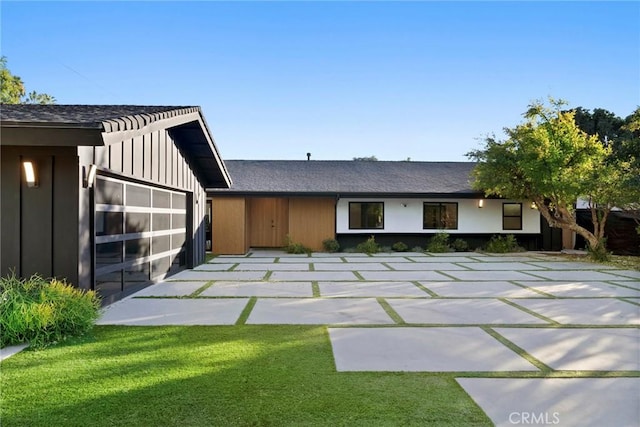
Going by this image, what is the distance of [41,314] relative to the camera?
4.19 m

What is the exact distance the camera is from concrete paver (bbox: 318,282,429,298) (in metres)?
7.27

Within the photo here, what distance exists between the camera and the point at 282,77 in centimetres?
1672

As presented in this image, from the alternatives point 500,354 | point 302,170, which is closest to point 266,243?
point 302,170

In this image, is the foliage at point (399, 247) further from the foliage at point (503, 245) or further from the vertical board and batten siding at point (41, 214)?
the vertical board and batten siding at point (41, 214)

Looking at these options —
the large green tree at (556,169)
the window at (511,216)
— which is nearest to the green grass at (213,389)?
the large green tree at (556,169)

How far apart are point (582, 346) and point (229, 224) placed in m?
13.0

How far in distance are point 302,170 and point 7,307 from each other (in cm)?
1542

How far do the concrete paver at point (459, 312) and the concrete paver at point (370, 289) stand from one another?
575 millimetres

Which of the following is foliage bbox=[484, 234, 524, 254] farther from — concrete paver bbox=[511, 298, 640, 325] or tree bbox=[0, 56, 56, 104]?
tree bbox=[0, 56, 56, 104]

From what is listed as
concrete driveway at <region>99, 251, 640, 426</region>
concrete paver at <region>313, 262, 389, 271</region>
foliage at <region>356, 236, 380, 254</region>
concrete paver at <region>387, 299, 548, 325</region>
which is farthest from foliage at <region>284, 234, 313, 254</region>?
concrete paver at <region>387, 299, 548, 325</region>

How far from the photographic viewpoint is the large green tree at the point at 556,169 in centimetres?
1271

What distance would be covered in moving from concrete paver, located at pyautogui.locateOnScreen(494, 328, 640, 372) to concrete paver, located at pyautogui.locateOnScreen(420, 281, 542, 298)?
7.40 ft

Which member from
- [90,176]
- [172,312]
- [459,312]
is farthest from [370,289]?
[90,176]

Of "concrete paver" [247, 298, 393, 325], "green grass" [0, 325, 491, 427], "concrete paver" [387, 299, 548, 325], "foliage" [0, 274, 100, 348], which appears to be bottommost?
"concrete paver" [387, 299, 548, 325]
